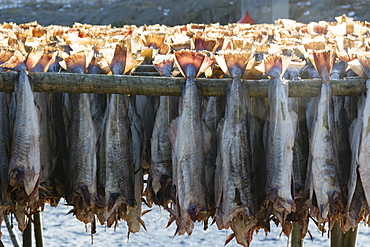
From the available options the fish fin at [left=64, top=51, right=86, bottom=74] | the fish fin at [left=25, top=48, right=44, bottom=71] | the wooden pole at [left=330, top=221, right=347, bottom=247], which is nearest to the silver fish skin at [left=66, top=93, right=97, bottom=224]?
the fish fin at [left=64, top=51, right=86, bottom=74]

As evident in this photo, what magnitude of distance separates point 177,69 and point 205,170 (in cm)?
44

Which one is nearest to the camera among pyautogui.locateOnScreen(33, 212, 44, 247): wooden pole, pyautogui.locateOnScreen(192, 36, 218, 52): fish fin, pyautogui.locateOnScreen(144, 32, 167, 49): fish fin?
pyautogui.locateOnScreen(192, 36, 218, 52): fish fin

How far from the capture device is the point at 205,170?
212 cm

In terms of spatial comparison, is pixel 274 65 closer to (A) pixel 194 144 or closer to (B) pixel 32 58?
(A) pixel 194 144

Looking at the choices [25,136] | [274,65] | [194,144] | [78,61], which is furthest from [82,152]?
[274,65]

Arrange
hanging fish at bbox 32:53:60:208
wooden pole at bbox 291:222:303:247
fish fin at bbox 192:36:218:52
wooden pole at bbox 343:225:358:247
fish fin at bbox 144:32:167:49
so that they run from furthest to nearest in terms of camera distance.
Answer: wooden pole at bbox 343:225:358:247, wooden pole at bbox 291:222:303:247, fish fin at bbox 144:32:167:49, fish fin at bbox 192:36:218:52, hanging fish at bbox 32:53:60:208

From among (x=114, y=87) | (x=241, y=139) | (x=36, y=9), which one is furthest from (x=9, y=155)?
(x=36, y=9)

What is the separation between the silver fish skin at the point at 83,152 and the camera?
2.08 metres

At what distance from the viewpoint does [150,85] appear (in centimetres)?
195

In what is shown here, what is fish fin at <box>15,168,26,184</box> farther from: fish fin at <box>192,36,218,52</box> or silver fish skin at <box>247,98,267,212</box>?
fish fin at <box>192,36,218,52</box>

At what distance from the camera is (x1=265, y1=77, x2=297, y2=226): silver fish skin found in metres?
1.90

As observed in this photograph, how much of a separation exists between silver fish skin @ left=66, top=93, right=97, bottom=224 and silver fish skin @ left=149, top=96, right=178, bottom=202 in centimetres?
25

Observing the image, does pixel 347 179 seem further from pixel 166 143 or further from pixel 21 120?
pixel 21 120

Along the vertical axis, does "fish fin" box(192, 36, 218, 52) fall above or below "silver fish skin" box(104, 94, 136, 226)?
above
